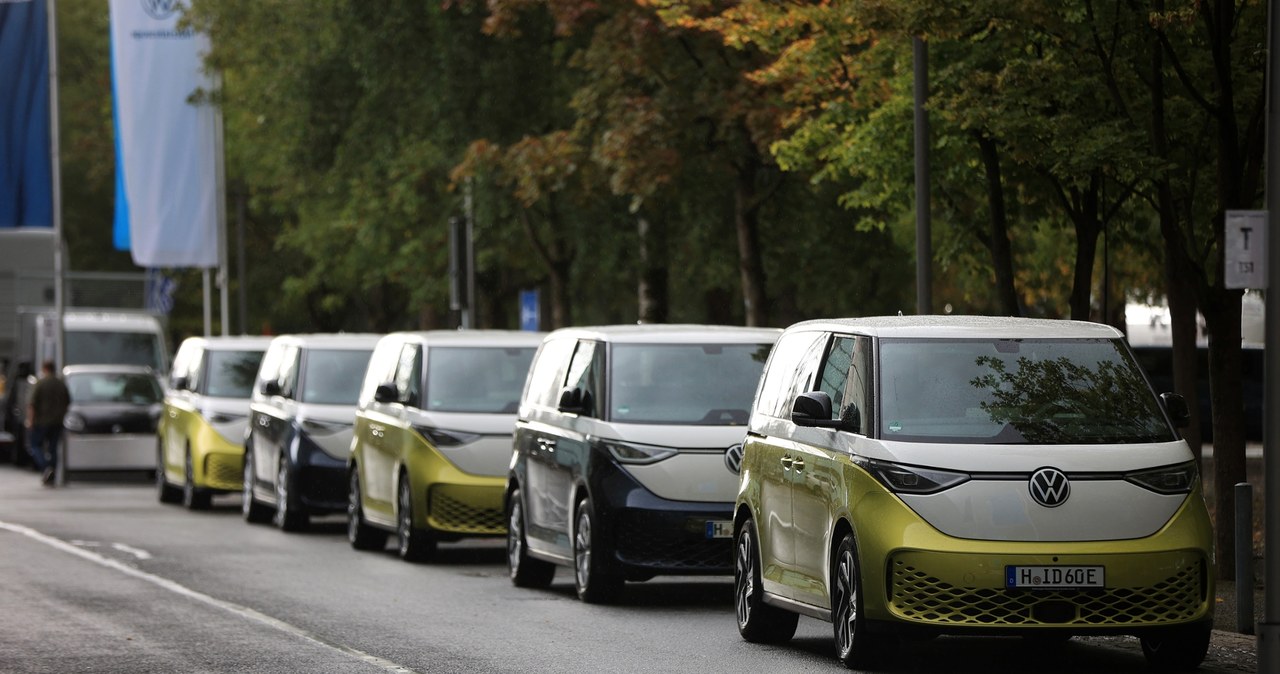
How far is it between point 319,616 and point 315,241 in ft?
107

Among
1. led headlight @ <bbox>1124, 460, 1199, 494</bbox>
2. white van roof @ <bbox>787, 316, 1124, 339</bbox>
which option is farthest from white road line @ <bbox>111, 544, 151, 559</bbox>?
led headlight @ <bbox>1124, 460, 1199, 494</bbox>

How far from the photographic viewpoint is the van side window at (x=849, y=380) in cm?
1174

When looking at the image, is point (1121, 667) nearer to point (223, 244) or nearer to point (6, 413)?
point (223, 244)

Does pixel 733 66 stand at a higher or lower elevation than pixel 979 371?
higher

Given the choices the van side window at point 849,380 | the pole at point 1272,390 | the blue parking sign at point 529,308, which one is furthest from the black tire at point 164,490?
the pole at point 1272,390

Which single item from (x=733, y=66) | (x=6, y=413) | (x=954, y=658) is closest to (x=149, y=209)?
(x=6, y=413)

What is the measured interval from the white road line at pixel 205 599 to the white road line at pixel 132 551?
17mm

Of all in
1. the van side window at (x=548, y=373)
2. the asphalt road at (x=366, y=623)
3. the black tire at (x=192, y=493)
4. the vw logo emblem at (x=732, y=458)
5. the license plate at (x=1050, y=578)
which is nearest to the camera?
the license plate at (x=1050, y=578)

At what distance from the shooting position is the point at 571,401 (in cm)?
1627

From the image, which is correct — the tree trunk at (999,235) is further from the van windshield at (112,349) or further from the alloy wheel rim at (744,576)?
the van windshield at (112,349)

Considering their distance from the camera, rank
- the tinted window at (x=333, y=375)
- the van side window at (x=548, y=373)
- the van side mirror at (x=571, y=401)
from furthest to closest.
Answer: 1. the tinted window at (x=333, y=375)
2. the van side window at (x=548, y=373)
3. the van side mirror at (x=571, y=401)

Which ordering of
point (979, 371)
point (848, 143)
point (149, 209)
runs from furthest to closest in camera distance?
1. point (149, 209)
2. point (848, 143)
3. point (979, 371)

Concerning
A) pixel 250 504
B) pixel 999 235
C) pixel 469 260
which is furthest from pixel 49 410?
pixel 999 235

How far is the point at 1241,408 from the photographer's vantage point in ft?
52.7
